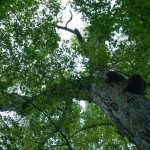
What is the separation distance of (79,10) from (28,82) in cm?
371

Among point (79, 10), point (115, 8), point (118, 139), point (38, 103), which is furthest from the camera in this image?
point (118, 139)

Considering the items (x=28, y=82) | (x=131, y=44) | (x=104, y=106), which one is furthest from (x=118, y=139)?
(x=28, y=82)

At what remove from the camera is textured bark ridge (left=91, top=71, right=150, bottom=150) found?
6.27 m

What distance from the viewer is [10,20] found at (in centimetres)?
1025

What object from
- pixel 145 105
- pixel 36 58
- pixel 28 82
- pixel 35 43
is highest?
pixel 35 43

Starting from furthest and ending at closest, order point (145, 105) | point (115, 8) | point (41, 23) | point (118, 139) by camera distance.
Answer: point (118, 139) → point (41, 23) → point (115, 8) → point (145, 105)

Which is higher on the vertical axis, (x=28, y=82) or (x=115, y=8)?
(x=115, y=8)

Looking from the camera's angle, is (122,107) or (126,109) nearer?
(126,109)

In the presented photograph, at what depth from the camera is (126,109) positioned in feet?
23.4

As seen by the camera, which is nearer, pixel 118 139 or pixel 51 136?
pixel 51 136

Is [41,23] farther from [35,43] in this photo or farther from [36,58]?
[36,58]

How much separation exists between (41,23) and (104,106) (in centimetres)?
361

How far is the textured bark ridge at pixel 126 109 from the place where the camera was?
6.27m

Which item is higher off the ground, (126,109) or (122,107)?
(122,107)
